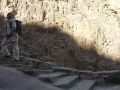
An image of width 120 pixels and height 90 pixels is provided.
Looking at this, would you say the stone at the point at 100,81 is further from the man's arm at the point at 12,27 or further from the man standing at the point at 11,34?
the man's arm at the point at 12,27

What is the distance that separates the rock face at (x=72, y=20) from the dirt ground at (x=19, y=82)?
892cm

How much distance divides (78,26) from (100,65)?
9.33ft

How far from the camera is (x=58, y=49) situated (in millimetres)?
13734

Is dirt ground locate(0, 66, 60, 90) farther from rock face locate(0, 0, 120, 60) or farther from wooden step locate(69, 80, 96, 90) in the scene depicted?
rock face locate(0, 0, 120, 60)

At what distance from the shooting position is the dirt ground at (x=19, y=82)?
479 centimetres

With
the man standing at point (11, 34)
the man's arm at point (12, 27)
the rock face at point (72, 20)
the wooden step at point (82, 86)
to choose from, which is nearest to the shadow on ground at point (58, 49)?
the rock face at point (72, 20)

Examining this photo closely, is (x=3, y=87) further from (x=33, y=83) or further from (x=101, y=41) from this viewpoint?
(x=101, y=41)

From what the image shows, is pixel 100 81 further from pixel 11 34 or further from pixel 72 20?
pixel 72 20

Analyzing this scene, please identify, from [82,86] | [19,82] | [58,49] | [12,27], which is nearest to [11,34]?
[12,27]

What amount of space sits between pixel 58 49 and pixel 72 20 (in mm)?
2301

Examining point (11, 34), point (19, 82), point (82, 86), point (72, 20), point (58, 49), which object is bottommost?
point (58, 49)

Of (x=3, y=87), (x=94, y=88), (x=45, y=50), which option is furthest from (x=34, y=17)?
(x=3, y=87)

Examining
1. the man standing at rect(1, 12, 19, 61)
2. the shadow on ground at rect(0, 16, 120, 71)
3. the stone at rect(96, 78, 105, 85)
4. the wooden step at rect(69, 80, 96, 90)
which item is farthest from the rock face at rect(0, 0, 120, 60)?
the wooden step at rect(69, 80, 96, 90)

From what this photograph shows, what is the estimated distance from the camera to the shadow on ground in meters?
13.0
